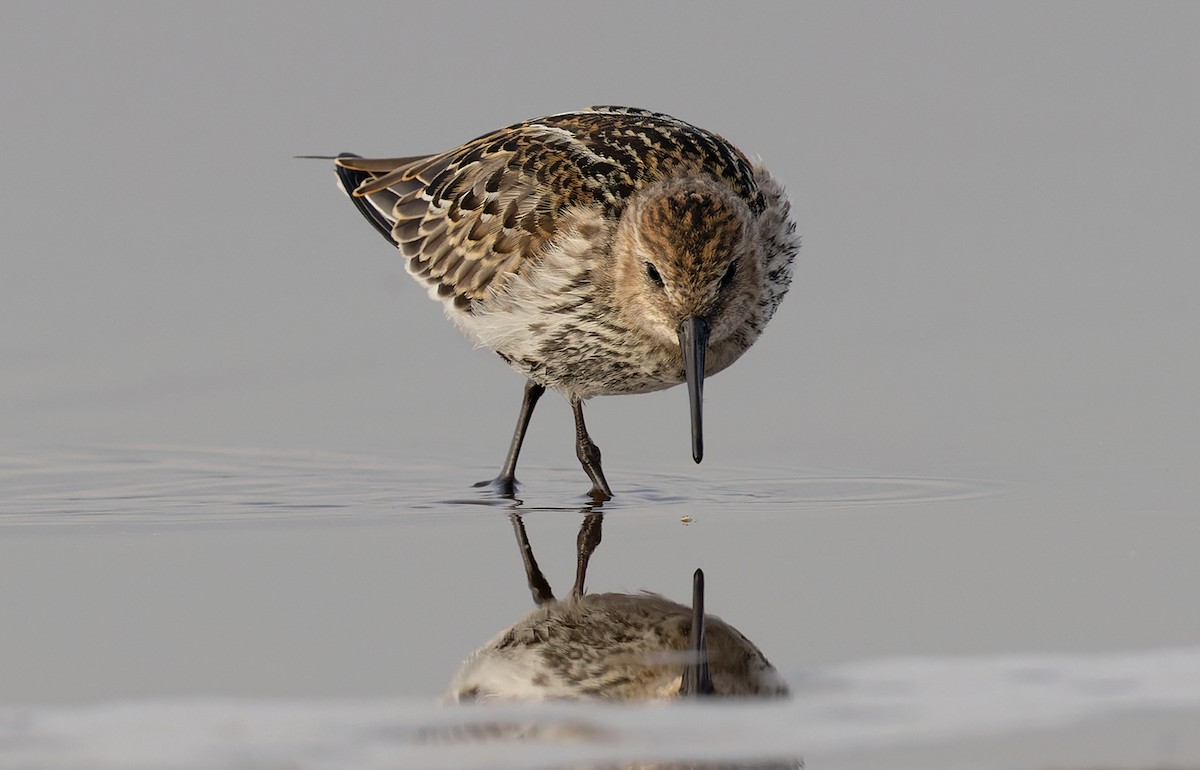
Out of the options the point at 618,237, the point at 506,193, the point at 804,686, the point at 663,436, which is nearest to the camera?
the point at 804,686

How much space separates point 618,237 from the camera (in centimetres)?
848

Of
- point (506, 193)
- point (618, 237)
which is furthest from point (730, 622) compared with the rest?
point (506, 193)

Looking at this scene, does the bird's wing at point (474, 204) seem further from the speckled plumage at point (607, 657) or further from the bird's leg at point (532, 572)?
the speckled plumage at point (607, 657)

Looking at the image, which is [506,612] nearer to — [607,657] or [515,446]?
[607,657]

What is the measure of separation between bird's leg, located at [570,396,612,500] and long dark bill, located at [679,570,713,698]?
201cm

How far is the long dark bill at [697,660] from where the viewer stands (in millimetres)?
5551

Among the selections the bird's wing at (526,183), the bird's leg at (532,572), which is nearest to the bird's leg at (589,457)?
the bird's leg at (532,572)

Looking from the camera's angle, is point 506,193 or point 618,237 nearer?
point 618,237

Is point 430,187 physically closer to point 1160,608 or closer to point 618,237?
point 618,237

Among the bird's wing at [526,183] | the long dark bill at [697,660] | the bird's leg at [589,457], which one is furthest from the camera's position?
the bird's wing at [526,183]

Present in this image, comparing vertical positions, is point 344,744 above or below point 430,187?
below

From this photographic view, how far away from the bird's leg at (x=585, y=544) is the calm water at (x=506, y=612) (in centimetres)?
5

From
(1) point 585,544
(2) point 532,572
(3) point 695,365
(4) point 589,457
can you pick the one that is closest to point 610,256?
(3) point 695,365

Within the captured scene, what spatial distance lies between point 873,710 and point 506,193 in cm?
455
